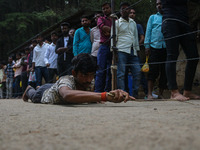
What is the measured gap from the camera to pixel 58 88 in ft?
8.07

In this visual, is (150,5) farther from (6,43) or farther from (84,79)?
(6,43)

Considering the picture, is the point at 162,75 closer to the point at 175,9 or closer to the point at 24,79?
the point at 175,9

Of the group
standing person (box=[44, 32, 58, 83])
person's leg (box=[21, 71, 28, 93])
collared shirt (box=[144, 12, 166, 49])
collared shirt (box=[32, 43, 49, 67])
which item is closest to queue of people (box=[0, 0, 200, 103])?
collared shirt (box=[144, 12, 166, 49])

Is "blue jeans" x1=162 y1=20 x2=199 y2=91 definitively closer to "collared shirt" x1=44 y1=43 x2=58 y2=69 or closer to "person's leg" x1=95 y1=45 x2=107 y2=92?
"person's leg" x1=95 y1=45 x2=107 y2=92

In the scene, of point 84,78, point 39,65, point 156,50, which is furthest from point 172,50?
point 39,65

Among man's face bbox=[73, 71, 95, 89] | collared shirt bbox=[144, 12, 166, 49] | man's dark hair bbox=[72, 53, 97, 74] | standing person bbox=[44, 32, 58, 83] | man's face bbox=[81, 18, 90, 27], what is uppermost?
man's face bbox=[81, 18, 90, 27]

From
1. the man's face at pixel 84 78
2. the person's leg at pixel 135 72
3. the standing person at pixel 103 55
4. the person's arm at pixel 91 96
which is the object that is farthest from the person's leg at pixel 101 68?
the person's arm at pixel 91 96

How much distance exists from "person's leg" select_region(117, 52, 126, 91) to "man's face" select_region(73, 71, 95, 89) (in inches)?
45.5

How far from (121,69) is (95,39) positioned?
1.05 meters

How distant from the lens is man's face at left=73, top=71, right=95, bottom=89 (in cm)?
244

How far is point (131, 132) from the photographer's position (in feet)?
3.00

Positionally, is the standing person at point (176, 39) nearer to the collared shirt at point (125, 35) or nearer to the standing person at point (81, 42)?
the collared shirt at point (125, 35)

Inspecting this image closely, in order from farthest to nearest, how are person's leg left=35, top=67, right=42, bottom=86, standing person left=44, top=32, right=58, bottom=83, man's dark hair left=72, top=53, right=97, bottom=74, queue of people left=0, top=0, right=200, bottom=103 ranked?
person's leg left=35, top=67, right=42, bottom=86
standing person left=44, top=32, right=58, bottom=83
queue of people left=0, top=0, right=200, bottom=103
man's dark hair left=72, top=53, right=97, bottom=74

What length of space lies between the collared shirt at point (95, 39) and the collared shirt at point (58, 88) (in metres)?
1.50
